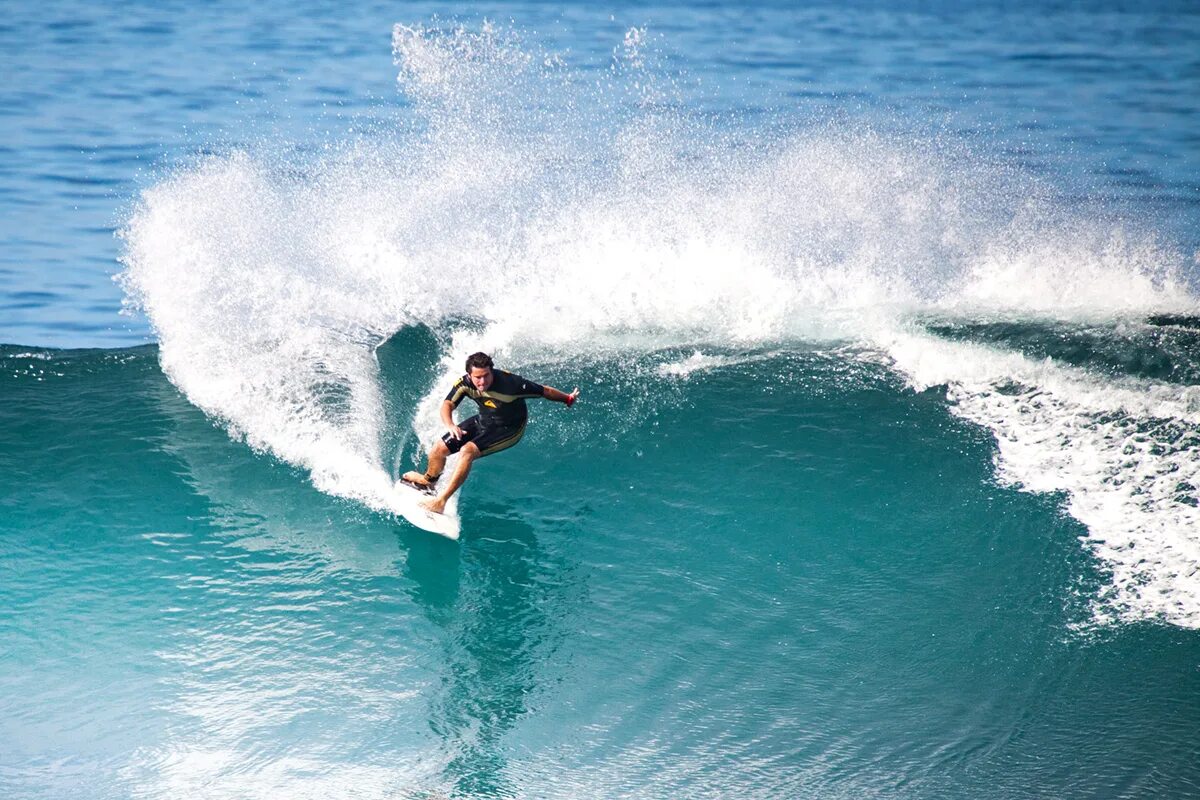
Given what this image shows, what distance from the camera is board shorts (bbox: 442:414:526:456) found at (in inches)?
293

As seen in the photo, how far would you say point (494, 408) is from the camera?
7.52 meters

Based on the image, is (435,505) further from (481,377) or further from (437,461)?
(481,377)

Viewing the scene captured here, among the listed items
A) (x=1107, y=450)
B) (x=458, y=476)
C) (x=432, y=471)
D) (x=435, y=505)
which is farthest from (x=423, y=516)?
(x=1107, y=450)

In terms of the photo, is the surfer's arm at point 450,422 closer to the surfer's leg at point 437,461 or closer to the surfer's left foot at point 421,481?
the surfer's leg at point 437,461

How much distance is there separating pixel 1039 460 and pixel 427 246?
6.57 metres

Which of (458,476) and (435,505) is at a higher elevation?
(458,476)

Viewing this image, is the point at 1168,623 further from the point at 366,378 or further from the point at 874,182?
the point at 874,182

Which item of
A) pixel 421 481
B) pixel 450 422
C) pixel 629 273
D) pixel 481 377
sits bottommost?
pixel 421 481

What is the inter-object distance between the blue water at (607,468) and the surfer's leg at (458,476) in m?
0.28

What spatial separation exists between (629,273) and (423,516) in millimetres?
4709

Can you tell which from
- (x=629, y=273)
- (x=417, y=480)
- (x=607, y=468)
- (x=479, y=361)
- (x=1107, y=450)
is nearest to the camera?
(x=479, y=361)

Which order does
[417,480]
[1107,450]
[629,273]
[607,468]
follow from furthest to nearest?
[629,273] → [607,468] → [1107,450] → [417,480]

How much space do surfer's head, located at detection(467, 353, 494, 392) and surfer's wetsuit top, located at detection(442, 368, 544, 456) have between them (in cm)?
14

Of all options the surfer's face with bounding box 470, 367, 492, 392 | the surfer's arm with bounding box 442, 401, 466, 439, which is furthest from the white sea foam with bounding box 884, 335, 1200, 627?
the surfer's arm with bounding box 442, 401, 466, 439
